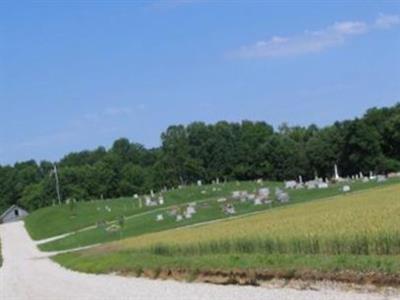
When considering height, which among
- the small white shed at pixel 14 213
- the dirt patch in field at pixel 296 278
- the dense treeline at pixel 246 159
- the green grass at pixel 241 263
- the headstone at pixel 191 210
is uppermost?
the dense treeline at pixel 246 159

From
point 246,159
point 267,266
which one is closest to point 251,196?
point 267,266

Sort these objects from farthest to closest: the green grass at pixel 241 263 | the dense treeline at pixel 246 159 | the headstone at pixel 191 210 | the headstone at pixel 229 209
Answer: the dense treeline at pixel 246 159 < the headstone at pixel 191 210 < the headstone at pixel 229 209 < the green grass at pixel 241 263

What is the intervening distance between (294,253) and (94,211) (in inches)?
3412

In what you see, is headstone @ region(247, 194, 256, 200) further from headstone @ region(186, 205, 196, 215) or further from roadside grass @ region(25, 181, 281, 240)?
roadside grass @ region(25, 181, 281, 240)

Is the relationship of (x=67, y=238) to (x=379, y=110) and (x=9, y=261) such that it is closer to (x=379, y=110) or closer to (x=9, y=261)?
(x=9, y=261)

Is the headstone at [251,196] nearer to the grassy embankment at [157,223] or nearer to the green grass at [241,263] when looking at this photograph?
the grassy embankment at [157,223]

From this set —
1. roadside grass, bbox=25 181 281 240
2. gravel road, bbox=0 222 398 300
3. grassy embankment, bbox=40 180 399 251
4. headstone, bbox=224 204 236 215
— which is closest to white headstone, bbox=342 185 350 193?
grassy embankment, bbox=40 180 399 251

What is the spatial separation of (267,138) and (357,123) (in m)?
33.7

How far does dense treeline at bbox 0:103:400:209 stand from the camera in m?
156

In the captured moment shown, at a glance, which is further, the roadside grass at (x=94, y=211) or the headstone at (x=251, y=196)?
the roadside grass at (x=94, y=211)

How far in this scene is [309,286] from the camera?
87.4 feet

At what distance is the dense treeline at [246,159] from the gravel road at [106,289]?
10320cm

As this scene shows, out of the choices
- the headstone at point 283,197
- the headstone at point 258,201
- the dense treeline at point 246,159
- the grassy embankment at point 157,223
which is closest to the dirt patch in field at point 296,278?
the grassy embankment at point 157,223

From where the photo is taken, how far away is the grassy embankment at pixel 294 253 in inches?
1032
